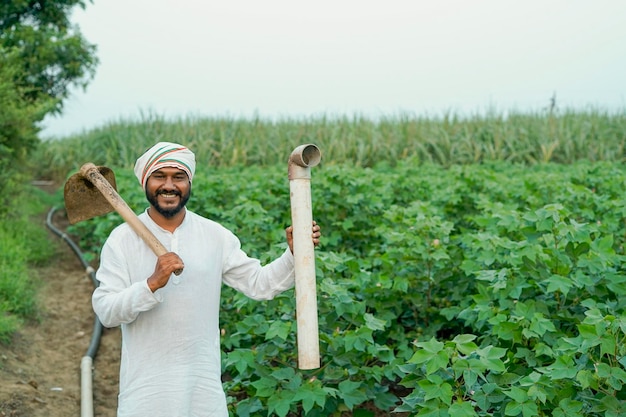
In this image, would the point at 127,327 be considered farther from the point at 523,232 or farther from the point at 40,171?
the point at 40,171

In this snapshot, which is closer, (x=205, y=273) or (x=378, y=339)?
(x=205, y=273)

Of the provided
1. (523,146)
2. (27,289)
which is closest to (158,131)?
(523,146)

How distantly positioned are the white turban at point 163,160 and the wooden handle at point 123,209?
11cm

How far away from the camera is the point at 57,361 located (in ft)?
17.7

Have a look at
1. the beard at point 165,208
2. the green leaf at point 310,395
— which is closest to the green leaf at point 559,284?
the green leaf at point 310,395

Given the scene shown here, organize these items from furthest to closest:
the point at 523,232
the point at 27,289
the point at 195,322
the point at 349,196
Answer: the point at 27,289 → the point at 349,196 → the point at 523,232 → the point at 195,322

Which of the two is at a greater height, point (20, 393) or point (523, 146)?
point (523, 146)

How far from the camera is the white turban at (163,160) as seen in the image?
8.05 ft

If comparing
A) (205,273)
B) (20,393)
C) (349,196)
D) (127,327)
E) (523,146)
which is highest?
(523,146)

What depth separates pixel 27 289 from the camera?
684cm

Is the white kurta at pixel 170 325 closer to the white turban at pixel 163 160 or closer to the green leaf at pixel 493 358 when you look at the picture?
the white turban at pixel 163 160

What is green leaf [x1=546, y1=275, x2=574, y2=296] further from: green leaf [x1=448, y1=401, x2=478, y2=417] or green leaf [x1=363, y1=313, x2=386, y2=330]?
green leaf [x1=448, y1=401, x2=478, y2=417]

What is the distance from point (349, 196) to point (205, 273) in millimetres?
3643

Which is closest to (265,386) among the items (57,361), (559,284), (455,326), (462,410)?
(462,410)
